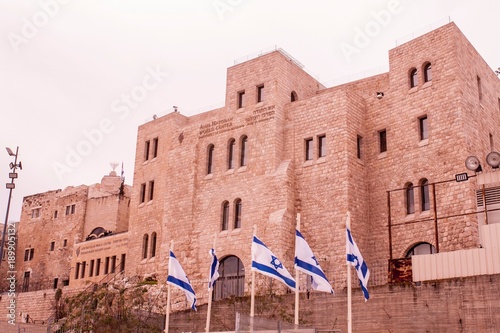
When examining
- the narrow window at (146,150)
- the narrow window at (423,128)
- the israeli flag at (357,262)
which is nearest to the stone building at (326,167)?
the narrow window at (423,128)

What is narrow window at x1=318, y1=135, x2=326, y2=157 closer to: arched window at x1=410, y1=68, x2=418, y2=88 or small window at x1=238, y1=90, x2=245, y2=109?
arched window at x1=410, y1=68, x2=418, y2=88

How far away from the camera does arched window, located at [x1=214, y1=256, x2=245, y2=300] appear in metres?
30.2

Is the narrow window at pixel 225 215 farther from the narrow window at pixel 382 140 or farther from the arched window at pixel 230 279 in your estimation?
the narrow window at pixel 382 140

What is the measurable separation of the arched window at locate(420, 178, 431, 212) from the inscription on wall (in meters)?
7.91

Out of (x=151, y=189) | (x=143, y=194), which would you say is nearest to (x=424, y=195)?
(x=151, y=189)

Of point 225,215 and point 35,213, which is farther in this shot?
point 35,213

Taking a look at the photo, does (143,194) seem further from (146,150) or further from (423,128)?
(423,128)

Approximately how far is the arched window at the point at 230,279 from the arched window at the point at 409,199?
793cm

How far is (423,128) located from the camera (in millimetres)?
28531

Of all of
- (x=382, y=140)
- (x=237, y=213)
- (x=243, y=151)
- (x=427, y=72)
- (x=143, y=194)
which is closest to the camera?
(x=427, y=72)

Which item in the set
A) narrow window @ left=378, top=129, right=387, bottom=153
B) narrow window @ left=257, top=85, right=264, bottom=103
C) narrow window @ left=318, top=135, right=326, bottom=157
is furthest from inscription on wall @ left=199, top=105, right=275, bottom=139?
narrow window @ left=378, top=129, right=387, bottom=153

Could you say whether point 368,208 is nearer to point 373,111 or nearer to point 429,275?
point 373,111

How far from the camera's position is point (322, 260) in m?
28.5

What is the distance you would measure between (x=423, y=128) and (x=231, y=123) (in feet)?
31.5
